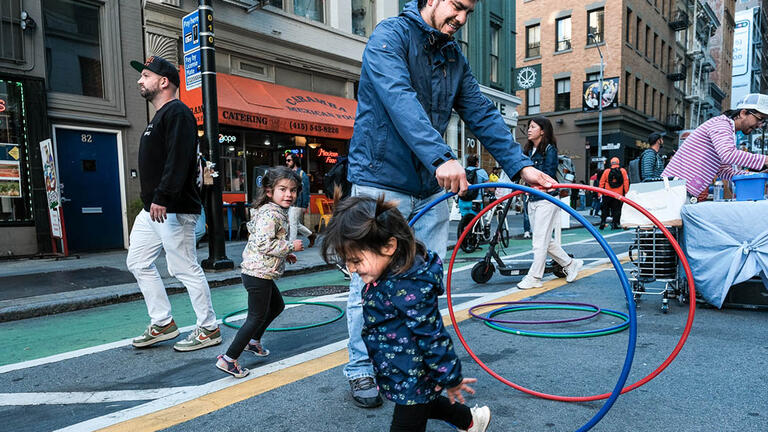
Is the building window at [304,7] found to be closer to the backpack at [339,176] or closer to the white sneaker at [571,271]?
the backpack at [339,176]

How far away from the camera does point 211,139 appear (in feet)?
24.7

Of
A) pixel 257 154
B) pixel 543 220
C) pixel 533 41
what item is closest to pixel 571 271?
pixel 543 220

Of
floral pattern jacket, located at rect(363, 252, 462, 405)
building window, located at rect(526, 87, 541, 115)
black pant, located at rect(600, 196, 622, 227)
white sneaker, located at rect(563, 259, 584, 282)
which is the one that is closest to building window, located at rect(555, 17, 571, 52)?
building window, located at rect(526, 87, 541, 115)

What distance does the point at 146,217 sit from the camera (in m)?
3.69

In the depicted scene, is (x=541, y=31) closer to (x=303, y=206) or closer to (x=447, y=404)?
(x=303, y=206)

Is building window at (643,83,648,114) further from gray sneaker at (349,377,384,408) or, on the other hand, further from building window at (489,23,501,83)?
gray sneaker at (349,377,384,408)

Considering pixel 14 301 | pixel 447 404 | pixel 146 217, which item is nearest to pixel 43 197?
pixel 14 301

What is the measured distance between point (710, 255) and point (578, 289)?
1.46 m

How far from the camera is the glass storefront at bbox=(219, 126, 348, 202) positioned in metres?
12.2

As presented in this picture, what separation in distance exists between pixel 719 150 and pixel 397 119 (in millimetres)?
3801

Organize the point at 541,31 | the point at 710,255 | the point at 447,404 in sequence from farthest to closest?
1. the point at 541,31
2. the point at 710,255
3. the point at 447,404

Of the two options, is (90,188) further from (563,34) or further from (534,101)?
(563,34)

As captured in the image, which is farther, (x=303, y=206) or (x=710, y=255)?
(x=303, y=206)

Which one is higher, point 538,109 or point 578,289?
point 538,109
